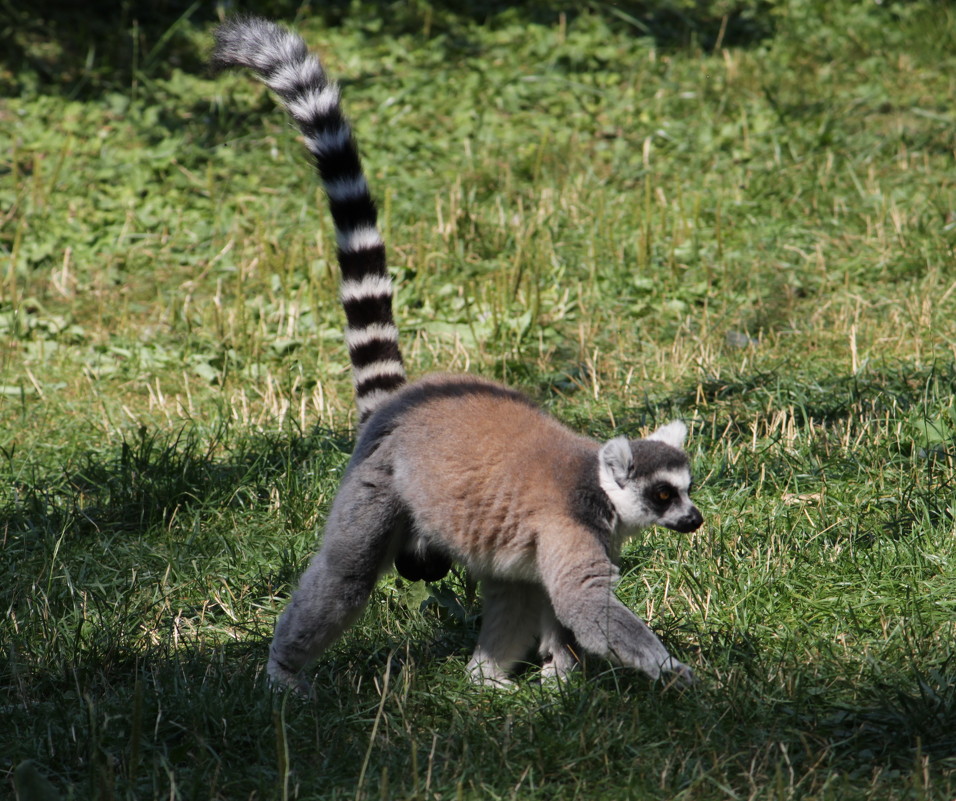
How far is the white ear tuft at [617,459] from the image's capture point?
10.5 feet

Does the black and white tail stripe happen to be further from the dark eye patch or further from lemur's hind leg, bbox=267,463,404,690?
the dark eye patch

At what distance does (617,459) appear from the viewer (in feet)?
10.5

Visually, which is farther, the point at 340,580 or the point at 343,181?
the point at 343,181

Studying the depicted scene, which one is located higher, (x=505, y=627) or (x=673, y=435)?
(x=673, y=435)

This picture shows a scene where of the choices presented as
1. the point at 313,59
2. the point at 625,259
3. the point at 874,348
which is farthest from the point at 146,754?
the point at 625,259

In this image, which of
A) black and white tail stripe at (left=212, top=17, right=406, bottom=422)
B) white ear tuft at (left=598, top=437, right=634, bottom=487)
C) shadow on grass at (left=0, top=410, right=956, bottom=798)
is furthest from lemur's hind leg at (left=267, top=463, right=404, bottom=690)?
white ear tuft at (left=598, top=437, right=634, bottom=487)

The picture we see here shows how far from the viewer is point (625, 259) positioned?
6660 millimetres

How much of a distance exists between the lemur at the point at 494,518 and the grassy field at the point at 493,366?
0.15m

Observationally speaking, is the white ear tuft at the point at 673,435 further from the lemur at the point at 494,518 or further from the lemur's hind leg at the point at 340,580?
the lemur's hind leg at the point at 340,580

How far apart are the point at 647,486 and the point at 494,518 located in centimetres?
45

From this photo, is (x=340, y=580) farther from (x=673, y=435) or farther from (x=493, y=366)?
(x=493, y=366)

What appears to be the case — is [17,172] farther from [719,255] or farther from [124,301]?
[719,255]

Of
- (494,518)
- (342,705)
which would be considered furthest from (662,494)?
(342,705)

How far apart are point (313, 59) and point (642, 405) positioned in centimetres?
215
